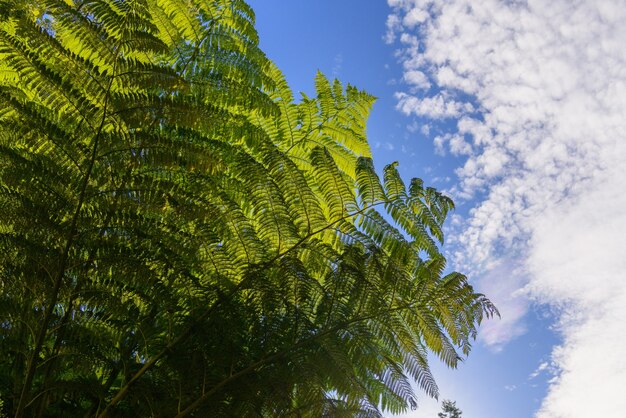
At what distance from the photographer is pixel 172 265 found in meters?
1.95

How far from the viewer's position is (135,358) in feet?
7.34

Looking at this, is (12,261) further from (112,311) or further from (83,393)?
(83,393)

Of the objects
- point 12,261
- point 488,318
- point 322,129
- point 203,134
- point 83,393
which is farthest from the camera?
point 322,129

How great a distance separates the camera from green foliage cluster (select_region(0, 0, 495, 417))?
6.14 ft

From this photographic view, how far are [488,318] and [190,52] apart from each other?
205 cm

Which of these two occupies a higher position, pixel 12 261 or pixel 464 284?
pixel 464 284

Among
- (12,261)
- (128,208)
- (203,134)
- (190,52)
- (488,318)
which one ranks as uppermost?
(190,52)

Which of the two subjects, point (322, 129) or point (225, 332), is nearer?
point (225, 332)

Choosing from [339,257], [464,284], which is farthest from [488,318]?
[339,257]

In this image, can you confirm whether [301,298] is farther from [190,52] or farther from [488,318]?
[190,52]

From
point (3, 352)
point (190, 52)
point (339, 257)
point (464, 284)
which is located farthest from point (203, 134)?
point (464, 284)

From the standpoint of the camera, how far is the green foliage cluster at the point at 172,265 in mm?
1871

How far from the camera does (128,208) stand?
1925 mm

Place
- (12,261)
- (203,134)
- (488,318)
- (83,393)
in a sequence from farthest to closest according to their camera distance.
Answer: (203,134)
(488,318)
(83,393)
(12,261)
